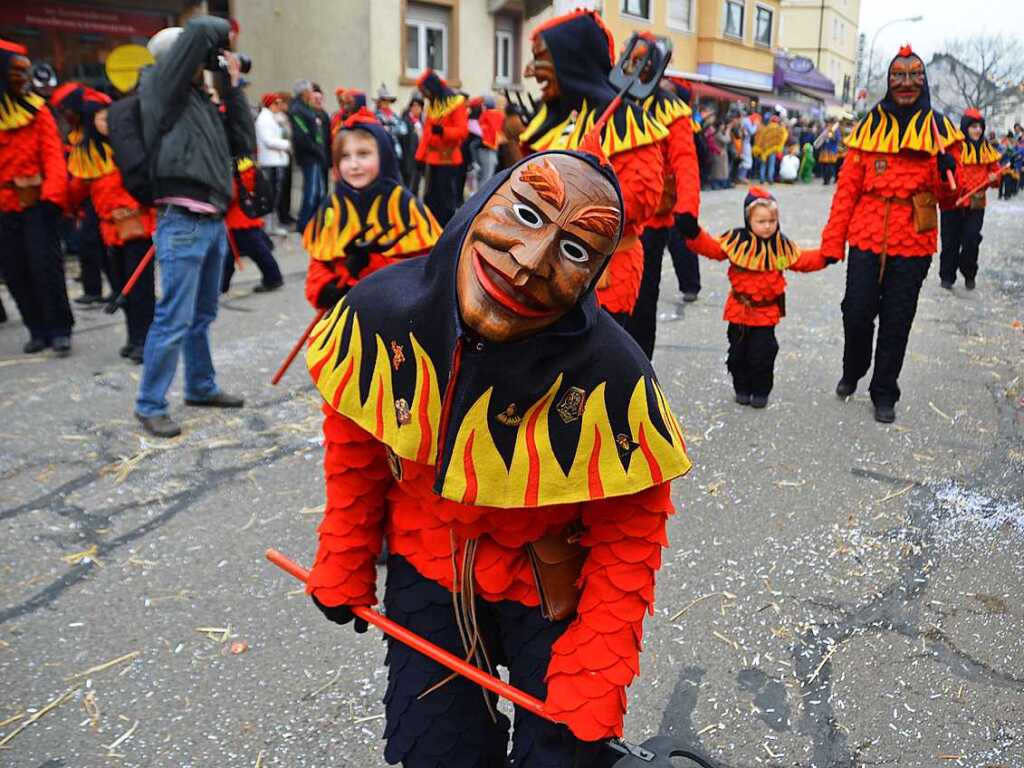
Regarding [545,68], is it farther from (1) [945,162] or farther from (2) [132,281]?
(2) [132,281]

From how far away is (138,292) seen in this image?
20.0 ft

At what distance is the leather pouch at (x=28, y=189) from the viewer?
6043 mm

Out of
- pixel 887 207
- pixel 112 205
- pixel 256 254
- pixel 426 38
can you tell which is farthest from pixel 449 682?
pixel 426 38

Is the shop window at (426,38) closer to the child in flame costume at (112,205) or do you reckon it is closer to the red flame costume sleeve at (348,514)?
the child in flame costume at (112,205)

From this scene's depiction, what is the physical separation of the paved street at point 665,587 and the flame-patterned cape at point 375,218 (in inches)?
50.6

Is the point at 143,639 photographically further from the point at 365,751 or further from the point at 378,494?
the point at 378,494

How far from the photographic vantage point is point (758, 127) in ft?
78.4

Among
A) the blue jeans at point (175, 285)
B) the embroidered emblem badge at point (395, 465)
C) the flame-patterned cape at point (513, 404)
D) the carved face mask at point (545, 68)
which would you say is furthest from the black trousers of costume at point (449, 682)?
the blue jeans at point (175, 285)

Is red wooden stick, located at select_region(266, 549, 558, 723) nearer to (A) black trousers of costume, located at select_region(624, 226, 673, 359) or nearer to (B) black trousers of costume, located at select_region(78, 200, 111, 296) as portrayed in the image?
(A) black trousers of costume, located at select_region(624, 226, 673, 359)

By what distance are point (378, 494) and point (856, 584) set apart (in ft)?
7.82

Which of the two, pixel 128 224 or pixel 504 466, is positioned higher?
pixel 128 224

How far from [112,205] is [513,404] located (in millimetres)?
5417

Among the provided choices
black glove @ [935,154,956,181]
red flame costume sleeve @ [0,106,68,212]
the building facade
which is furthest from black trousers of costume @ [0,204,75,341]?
the building facade

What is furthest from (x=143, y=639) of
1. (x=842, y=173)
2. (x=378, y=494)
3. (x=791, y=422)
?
(x=842, y=173)
